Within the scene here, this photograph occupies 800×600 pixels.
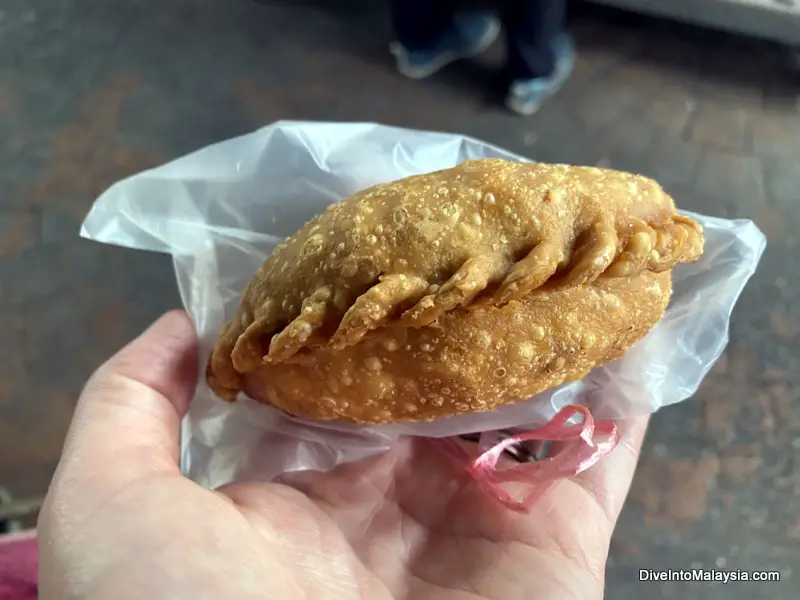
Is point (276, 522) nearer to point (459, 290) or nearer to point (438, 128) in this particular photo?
point (459, 290)

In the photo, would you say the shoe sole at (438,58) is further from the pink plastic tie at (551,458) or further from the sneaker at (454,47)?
the pink plastic tie at (551,458)

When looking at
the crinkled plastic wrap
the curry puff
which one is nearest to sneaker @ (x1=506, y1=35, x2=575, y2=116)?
the crinkled plastic wrap

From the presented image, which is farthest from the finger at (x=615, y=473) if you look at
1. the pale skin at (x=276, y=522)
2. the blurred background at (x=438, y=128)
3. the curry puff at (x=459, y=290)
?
the blurred background at (x=438, y=128)

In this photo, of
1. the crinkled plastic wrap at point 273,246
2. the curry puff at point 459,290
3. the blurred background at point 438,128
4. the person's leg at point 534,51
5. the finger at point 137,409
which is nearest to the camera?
the curry puff at point 459,290

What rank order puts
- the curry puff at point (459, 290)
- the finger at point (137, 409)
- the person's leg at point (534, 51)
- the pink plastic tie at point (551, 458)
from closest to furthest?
the curry puff at point (459, 290) → the finger at point (137, 409) → the pink plastic tie at point (551, 458) → the person's leg at point (534, 51)

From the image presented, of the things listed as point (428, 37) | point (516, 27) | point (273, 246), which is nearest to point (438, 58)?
point (428, 37)

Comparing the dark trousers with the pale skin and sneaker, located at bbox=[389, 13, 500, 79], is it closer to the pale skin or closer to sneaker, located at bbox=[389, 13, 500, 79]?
sneaker, located at bbox=[389, 13, 500, 79]
